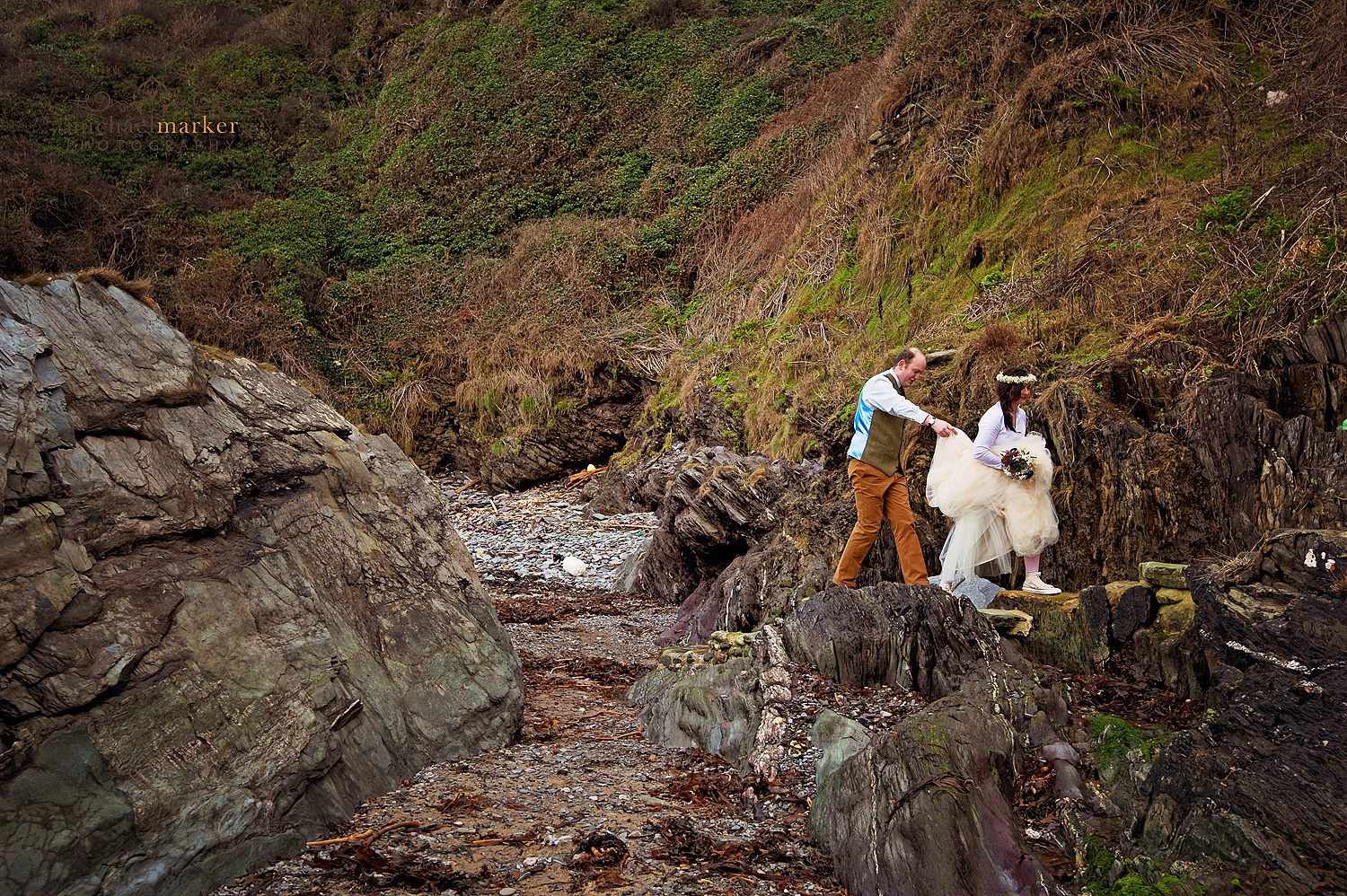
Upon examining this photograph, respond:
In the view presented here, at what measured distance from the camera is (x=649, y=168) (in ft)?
73.4

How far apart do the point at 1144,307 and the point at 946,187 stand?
4400 millimetres

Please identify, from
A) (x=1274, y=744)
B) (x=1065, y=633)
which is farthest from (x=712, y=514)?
(x=1274, y=744)

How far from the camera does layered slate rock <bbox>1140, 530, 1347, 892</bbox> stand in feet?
8.78

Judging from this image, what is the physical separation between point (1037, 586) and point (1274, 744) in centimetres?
328

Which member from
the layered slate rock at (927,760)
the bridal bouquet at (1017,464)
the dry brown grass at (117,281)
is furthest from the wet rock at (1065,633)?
the dry brown grass at (117,281)

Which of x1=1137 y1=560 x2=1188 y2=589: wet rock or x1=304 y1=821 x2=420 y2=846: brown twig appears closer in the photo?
x1=304 y1=821 x2=420 y2=846: brown twig

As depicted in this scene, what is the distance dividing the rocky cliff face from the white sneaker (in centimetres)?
387

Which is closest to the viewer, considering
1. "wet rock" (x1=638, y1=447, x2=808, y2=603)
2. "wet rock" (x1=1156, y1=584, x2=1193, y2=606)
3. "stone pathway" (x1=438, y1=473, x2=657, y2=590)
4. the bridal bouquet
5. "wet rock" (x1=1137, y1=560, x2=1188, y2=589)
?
"wet rock" (x1=1156, y1=584, x2=1193, y2=606)

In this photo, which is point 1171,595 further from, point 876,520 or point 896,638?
point 876,520

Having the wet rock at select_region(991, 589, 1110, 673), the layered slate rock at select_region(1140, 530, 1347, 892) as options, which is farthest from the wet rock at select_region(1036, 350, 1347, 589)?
the layered slate rock at select_region(1140, 530, 1347, 892)

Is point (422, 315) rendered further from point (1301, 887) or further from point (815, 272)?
point (1301, 887)

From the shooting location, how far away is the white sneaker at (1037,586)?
20.2 ft

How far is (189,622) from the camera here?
3.94 m

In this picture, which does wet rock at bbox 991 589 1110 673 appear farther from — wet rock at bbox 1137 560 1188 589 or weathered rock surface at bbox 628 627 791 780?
weathered rock surface at bbox 628 627 791 780
